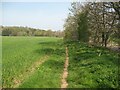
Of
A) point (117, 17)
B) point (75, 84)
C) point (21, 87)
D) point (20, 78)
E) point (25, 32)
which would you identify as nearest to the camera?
point (21, 87)

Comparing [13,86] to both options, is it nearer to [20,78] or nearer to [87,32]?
[20,78]

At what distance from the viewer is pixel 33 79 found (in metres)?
15.9

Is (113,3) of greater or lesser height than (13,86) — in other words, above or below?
above

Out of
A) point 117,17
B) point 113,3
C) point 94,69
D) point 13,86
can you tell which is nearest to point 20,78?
point 13,86

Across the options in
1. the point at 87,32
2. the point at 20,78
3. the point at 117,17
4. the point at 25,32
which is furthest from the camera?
the point at 25,32

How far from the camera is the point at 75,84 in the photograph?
49.2 feet

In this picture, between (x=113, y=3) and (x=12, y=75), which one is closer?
(x=12, y=75)

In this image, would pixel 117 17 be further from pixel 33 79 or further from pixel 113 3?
pixel 33 79

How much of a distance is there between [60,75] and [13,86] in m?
4.06

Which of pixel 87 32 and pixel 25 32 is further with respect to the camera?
pixel 25 32

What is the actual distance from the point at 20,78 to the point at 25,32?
583 ft

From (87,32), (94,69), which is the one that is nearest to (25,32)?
(87,32)

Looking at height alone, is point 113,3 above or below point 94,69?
above

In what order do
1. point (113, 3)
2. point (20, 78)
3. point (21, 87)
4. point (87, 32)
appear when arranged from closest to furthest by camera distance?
point (21, 87), point (20, 78), point (113, 3), point (87, 32)
